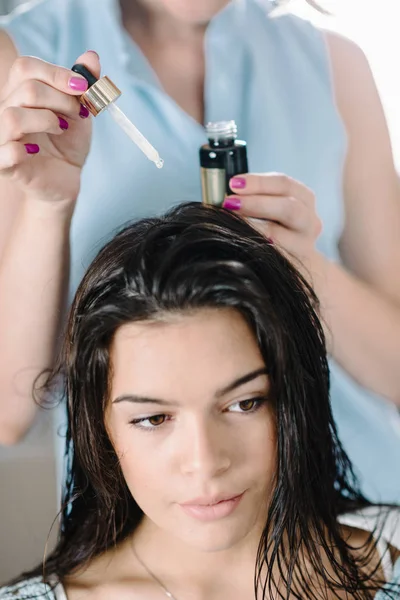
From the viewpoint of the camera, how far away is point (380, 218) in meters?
1.01

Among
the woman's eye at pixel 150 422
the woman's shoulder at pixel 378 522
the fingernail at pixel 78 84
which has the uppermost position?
the fingernail at pixel 78 84

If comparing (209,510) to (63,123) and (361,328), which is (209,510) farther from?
(63,123)

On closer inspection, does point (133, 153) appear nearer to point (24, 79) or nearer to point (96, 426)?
point (24, 79)

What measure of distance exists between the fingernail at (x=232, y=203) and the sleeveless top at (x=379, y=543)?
1.33 feet

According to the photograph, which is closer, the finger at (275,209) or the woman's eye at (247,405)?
the woman's eye at (247,405)

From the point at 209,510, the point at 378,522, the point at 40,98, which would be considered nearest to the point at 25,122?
the point at 40,98

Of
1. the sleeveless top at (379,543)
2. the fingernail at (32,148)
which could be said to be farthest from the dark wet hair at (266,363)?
the fingernail at (32,148)

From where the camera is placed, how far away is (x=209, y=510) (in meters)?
0.82

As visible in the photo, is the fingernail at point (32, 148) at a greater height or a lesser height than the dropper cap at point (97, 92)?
lesser

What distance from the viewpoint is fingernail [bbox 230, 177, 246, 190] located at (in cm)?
92

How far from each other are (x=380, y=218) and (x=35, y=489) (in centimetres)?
54

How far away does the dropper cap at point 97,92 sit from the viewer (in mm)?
824

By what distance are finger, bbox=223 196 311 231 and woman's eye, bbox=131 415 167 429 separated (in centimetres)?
26

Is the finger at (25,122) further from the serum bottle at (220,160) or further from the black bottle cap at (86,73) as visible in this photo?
the serum bottle at (220,160)
